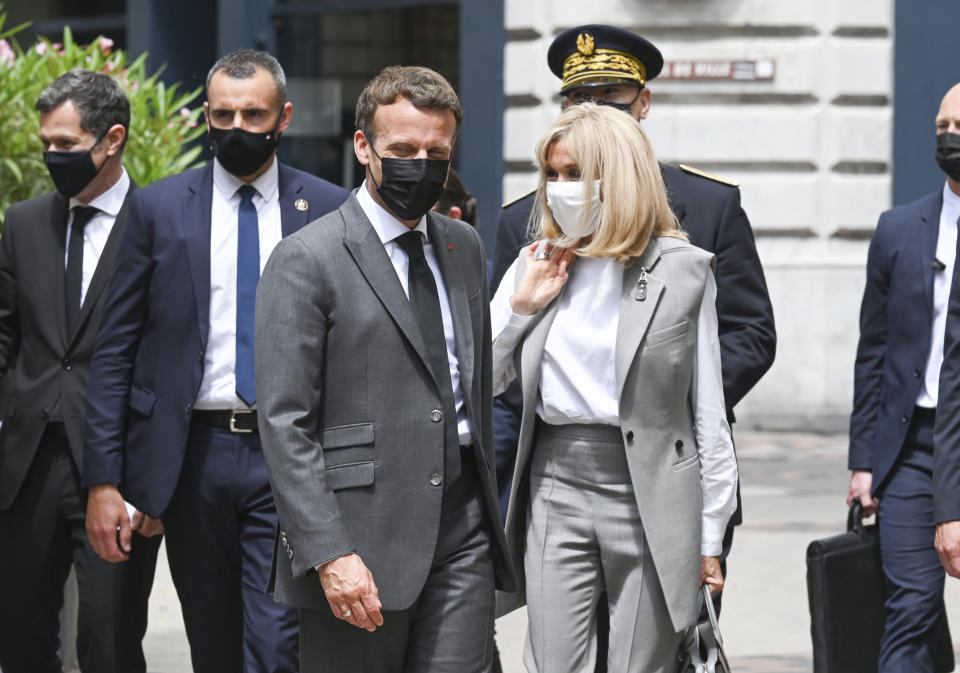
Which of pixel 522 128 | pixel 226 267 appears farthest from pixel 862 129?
pixel 226 267

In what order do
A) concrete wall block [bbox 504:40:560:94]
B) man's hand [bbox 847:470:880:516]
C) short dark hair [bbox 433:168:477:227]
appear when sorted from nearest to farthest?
man's hand [bbox 847:470:880:516] → short dark hair [bbox 433:168:477:227] → concrete wall block [bbox 504:40:560:94]

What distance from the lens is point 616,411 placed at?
13.1 ft

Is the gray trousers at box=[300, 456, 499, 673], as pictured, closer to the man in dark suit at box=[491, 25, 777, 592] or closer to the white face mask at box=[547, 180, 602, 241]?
the white face mask at box=[547, 180, 602, 241]

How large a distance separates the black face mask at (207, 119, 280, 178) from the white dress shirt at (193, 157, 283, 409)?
0.06 meters

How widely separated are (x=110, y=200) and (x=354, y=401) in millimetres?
1971

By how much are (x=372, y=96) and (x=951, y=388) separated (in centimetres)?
205

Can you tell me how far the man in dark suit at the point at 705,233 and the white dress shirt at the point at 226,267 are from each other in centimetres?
64

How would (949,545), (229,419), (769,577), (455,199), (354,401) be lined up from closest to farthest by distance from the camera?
(354,401) → (229,419) → (949,545) → (455,199) → (769,577)

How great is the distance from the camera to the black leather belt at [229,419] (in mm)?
4500

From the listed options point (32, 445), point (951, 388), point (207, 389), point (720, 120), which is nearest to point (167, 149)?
point (32, 445)

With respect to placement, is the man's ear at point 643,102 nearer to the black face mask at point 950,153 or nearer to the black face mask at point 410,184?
the black face mask at point 950,153

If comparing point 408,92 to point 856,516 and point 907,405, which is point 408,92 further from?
point 856,516

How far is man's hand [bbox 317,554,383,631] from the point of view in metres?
3.49

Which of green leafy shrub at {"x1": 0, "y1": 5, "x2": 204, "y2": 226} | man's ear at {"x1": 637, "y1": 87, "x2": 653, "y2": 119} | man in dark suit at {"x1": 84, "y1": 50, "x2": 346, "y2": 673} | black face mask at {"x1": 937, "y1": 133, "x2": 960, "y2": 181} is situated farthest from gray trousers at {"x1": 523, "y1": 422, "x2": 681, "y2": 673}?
green leafy shrub at {"x1": 0, "y1": 5, "x2": 204, "y2": 226}
